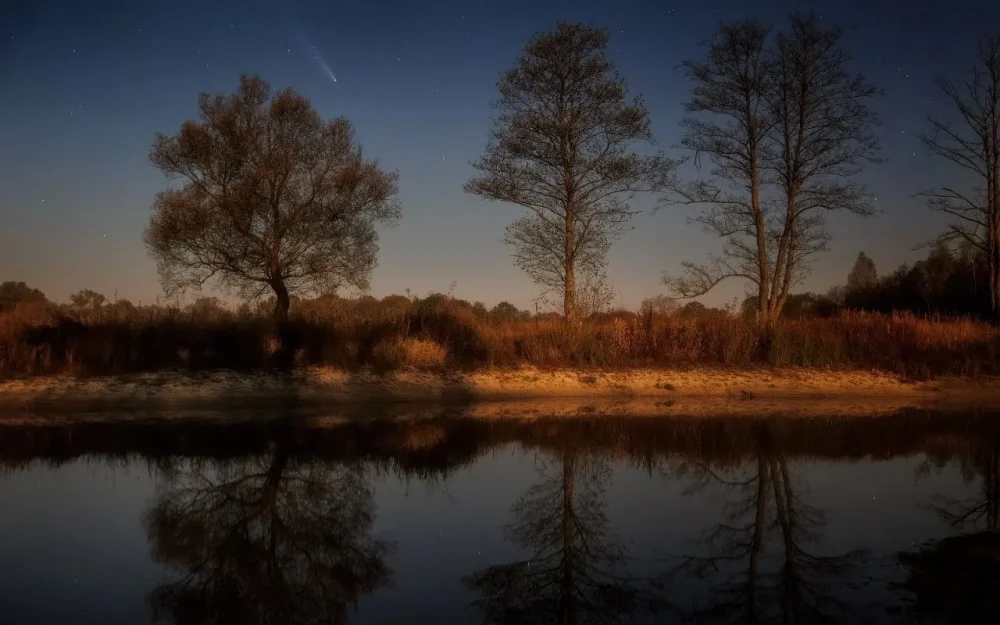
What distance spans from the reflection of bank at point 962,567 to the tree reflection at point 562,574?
2.00 m

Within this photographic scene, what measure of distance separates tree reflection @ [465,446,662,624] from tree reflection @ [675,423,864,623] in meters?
0.53

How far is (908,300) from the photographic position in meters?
35.3

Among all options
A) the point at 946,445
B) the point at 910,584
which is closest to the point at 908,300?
the point at 946,445

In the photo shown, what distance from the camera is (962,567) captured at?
596 centimetres

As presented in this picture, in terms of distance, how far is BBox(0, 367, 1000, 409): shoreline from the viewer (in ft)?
55.1

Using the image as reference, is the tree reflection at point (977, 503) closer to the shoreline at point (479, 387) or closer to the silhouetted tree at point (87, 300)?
the shoreline at point (479, 387)

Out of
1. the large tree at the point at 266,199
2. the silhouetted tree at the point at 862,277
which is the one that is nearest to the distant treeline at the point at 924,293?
the silhouetted tree at the point at 862,277

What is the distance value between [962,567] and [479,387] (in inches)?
534

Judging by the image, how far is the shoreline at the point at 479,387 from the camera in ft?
55.1

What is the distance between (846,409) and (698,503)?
1010 cm

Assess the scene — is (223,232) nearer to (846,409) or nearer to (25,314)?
(25,314)

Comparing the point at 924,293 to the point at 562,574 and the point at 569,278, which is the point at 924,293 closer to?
the point at 569,278

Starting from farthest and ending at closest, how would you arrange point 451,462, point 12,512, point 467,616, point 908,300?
1. point 908,300
2. point 451,462
3. point 12,512
4. point 467,616

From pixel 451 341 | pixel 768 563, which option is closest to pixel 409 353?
pixel 451 341
